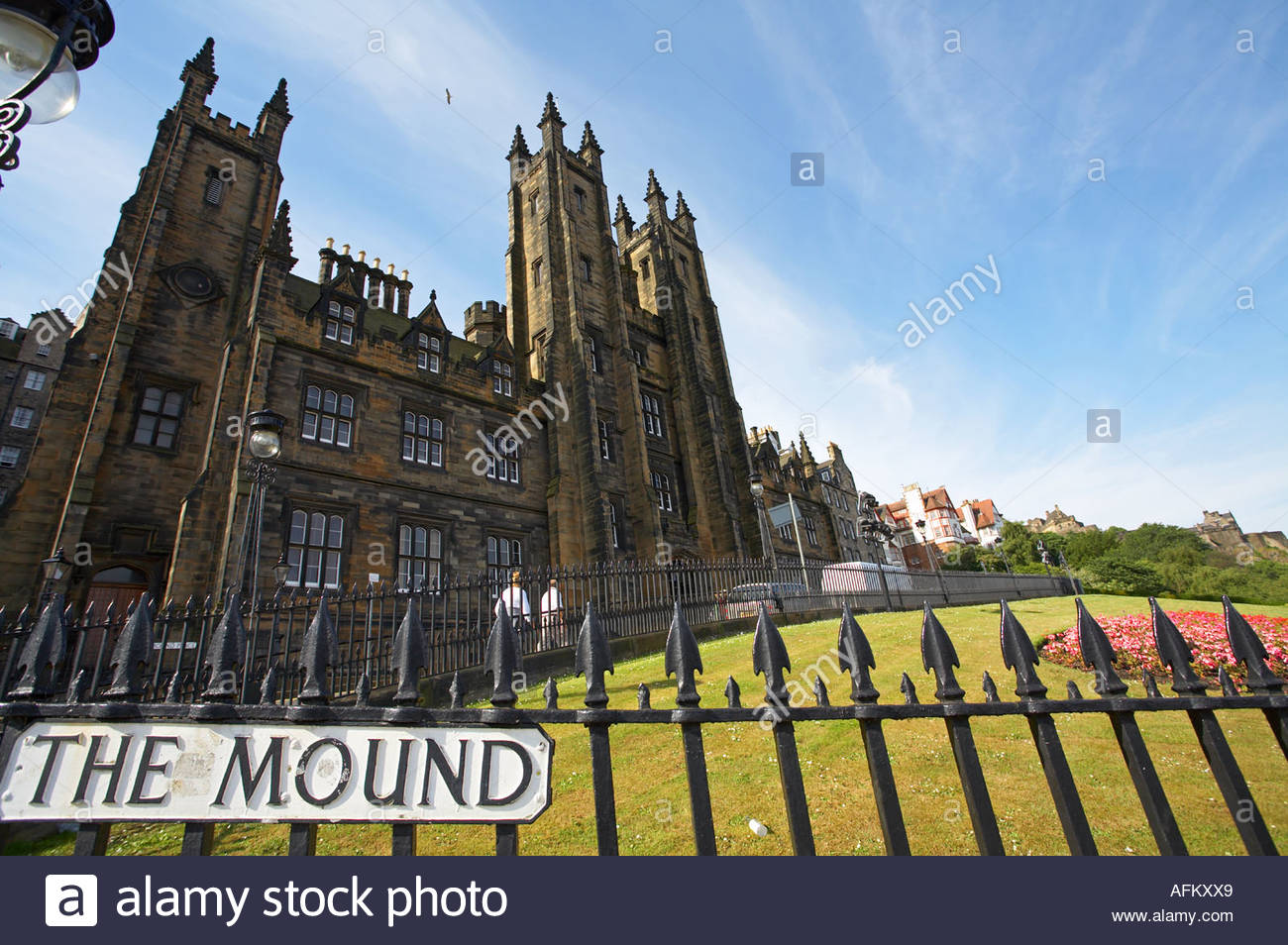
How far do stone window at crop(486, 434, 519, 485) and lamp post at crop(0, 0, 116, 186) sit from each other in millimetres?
17210

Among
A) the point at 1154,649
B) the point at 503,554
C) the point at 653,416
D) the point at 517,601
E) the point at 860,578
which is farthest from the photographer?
the point at 653,416

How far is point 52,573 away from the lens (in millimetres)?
12398

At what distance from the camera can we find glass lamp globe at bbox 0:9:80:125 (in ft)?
9.57

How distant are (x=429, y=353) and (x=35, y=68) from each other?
17.8 meters

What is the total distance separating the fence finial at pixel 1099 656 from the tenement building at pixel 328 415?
1377 centimetres

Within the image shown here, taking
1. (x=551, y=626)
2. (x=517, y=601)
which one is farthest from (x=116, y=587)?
(x=551, y=626)

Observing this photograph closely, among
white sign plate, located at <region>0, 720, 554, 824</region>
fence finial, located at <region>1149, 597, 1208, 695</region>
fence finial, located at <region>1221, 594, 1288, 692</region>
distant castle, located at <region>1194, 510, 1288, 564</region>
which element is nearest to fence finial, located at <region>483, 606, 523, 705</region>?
white sign plate, located at <region>0, 720, 554, 824</region>

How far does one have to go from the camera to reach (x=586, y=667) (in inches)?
86.6

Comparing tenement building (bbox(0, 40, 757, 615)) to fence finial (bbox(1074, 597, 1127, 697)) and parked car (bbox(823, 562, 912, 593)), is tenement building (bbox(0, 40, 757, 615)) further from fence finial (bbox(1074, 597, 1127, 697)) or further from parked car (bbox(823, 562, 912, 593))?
fence finial (bbox(1074, 597, 1127, 697))

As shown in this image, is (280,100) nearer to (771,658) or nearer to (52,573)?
(52,573)

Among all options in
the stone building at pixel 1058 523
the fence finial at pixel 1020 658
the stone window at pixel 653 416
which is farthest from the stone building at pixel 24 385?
the stone building at pixel 1058 523
